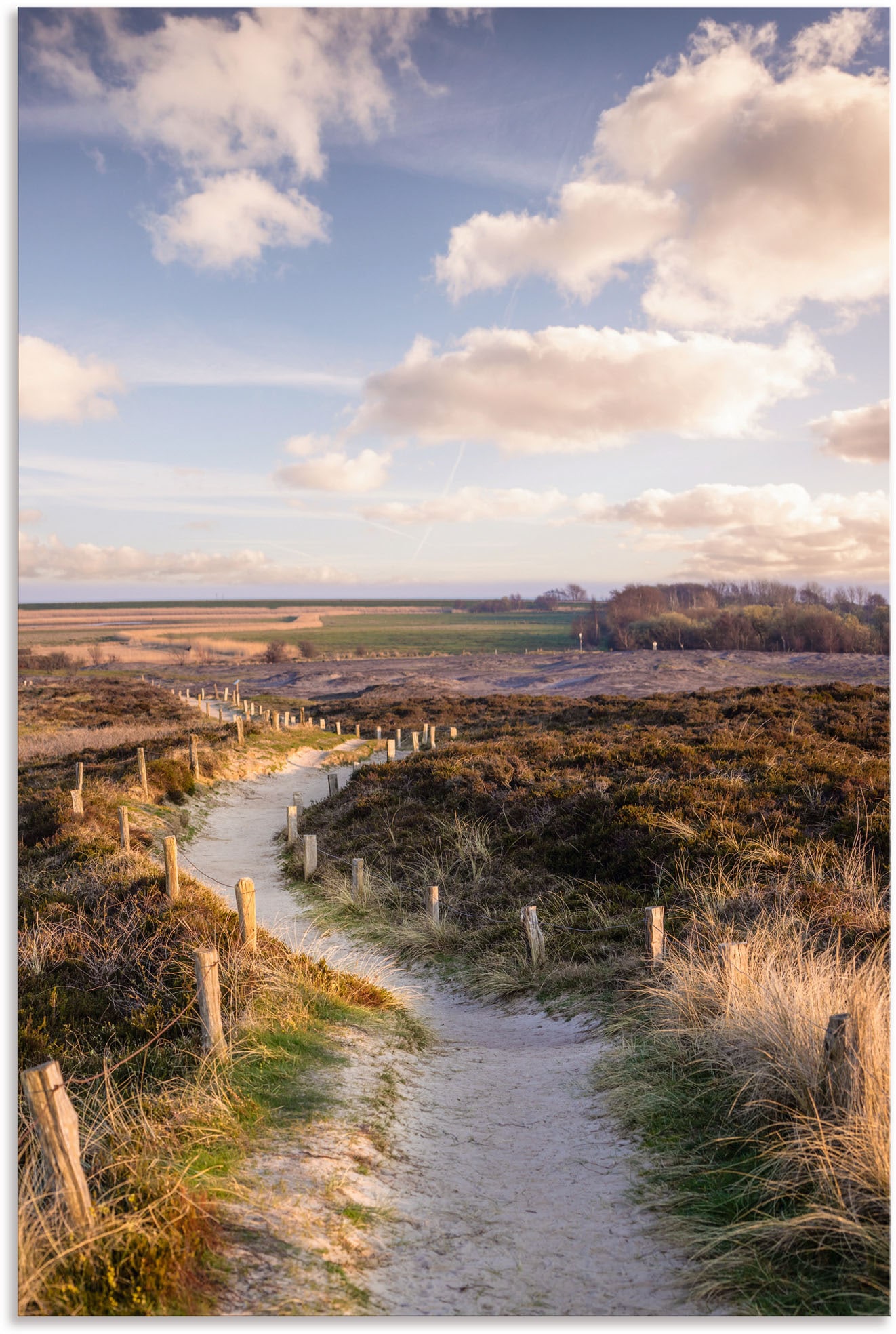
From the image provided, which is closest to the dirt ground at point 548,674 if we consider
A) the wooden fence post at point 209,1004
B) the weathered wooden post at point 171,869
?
the weathered wooden post at point 171,869

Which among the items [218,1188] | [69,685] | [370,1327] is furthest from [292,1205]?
[69,685]

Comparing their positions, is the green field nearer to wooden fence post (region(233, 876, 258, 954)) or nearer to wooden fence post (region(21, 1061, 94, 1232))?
wooden fence post (region(233, 876, 258, 954))

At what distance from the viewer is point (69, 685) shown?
66.3 meters

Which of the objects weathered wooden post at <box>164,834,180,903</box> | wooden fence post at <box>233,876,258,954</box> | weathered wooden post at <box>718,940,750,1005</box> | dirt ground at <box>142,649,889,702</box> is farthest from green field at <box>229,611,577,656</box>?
weathered wooden post at <box>718,940,750,1005</box>

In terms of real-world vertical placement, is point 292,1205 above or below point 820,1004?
below

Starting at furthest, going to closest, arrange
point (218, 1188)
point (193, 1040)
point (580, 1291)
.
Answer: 1. point (193, 1040)
2. point (218, 1188)
3. point (580, 1291)

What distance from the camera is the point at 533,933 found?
9508 millimetres

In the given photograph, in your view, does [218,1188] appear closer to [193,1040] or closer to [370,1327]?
[370,1327]

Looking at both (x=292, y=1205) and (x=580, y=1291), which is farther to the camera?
(x=292, y=1205)

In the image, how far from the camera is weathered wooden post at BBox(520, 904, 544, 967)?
30.9ft

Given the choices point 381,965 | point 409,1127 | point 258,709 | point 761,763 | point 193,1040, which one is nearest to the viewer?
point 409,1127

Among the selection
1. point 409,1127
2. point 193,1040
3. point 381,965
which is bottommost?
point 381,965

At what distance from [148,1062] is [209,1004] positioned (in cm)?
71

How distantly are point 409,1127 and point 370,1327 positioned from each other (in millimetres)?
2891
